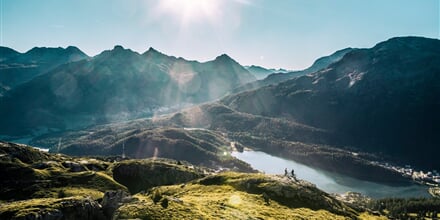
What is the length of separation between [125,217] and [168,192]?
32554 millimetres

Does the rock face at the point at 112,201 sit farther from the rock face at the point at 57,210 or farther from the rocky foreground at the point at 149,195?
the rock face at the point at 57,210

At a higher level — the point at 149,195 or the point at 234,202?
the point at 234,202

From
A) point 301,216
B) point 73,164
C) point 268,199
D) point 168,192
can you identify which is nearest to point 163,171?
point 73,164

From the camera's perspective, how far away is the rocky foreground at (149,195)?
155 feet

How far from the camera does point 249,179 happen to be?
75.4 meters

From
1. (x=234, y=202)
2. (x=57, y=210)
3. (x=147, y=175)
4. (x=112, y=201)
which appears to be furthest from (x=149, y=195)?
(x=147, y=175)

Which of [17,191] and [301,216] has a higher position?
[301,216]

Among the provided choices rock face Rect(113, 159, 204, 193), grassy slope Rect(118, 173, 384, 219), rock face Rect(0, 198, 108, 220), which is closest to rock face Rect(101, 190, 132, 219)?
rock face Rect(0, 198, 108, 220)

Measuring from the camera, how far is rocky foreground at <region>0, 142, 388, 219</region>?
47.3 m

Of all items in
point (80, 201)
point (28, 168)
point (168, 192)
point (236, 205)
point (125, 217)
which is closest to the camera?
point (125, 217)

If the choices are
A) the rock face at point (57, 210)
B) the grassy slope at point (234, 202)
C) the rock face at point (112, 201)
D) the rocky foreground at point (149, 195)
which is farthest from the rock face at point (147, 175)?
the rock face at point (57, 210)

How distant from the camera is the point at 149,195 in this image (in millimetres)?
65438

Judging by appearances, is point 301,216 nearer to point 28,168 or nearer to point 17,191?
point 17,191

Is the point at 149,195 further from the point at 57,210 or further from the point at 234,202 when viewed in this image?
the point at 57,210
